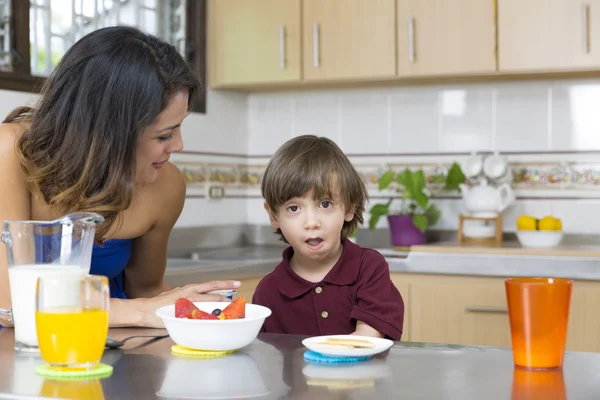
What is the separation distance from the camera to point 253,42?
3738 mm

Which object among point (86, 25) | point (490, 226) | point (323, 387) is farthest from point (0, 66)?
point (323, 387)

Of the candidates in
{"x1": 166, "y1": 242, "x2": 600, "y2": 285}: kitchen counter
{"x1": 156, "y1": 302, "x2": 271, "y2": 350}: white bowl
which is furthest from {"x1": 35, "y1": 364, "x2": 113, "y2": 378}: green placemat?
{"x1": 166, "y1": 242, "x2": 600, "y2": 285}: kitchen counter

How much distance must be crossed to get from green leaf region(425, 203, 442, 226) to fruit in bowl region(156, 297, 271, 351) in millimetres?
2379

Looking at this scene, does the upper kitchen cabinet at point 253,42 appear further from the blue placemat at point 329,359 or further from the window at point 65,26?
the blue placemat at point 329,359

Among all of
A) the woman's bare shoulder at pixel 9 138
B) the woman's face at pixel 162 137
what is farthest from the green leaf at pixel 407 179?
the woman's bare shoulder at pixel 9 138

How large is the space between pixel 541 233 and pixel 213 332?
2.26 metres

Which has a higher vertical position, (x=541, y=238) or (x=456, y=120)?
(x=456, y=120)

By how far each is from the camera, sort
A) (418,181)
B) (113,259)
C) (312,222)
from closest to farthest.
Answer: (312,222) → (113,259) → (418,181)

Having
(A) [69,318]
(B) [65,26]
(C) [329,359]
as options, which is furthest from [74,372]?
(B) [65,26]

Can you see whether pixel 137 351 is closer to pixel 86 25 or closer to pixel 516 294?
pixel 516 294

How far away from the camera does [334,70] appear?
357cm

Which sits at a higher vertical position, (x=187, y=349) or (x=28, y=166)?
Result: (x=28, y=166)

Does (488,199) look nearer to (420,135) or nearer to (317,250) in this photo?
(420,135)

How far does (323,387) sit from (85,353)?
11.5 inches
